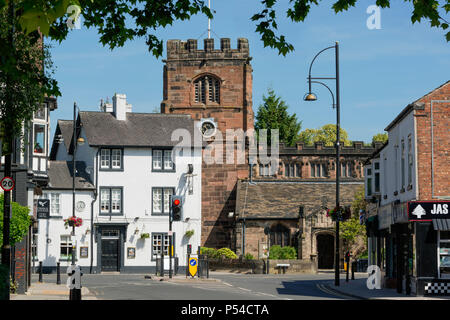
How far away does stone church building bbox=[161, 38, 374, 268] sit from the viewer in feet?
200

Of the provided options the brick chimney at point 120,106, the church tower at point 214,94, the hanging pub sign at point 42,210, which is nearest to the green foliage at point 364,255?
the church tower at point 214,94

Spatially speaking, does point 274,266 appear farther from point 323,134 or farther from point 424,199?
point 323,134

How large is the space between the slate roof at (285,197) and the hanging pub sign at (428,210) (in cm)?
3226

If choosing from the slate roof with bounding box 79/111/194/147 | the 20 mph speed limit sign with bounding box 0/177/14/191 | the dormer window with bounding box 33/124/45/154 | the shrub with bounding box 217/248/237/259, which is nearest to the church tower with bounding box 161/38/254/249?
the shrub with bounding box 217/248/237/259

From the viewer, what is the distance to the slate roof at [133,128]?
2119 inches

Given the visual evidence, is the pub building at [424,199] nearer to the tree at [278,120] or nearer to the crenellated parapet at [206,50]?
the crenellated parapet at [206,50]

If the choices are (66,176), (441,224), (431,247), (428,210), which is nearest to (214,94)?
(66,176)

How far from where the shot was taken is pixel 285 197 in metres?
64.4

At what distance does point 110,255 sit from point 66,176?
6.63 meters

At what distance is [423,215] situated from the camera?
86.2 feet

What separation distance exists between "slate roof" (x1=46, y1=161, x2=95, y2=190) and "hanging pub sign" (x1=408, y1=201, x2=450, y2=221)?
30809 mm

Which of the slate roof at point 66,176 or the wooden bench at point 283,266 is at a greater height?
the slate roof at point 66,176

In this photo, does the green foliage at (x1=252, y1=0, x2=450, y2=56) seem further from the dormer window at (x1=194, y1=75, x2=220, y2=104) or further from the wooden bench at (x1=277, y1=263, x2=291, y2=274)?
the dormer window at (x1=194, y1=75, x2=220, y2=104)

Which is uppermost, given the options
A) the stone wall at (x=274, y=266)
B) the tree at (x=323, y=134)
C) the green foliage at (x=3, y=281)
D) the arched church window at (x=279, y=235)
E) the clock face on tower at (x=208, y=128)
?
the tree at (x=323, y=134)
